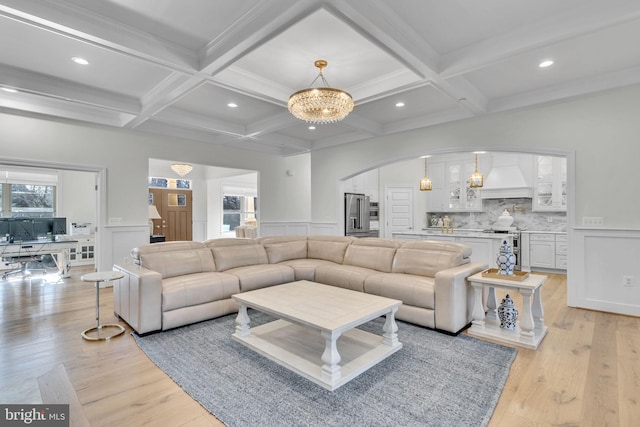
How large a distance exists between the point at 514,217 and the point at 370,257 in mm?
4644

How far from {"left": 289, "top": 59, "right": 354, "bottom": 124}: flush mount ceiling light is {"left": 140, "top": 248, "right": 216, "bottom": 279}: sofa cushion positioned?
2.17 m

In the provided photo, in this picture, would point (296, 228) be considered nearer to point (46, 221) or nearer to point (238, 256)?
point (238, 256)

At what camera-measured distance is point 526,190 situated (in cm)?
659

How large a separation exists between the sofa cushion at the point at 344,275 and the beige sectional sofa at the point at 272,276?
0.01m

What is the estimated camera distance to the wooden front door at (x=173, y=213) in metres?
8.67

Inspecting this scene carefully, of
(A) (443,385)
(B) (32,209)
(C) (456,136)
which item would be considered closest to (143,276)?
(A) (443,385)

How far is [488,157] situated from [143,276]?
736 centimetres

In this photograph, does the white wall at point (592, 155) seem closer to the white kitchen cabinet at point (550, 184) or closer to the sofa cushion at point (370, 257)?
the sofa cushion at point (370, 257)

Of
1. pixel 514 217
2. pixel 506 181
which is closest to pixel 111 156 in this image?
pixel 506 181

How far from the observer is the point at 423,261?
146 inches

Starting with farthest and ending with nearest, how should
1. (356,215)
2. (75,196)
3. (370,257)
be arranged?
1. (356,215)
2. (75,196)
3. (370,257)

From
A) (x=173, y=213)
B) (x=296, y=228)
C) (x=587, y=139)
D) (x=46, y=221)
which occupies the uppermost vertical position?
(x=587, y=139)

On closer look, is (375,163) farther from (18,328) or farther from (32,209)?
(32,209)

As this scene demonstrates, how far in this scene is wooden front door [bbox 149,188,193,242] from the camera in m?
8.67
